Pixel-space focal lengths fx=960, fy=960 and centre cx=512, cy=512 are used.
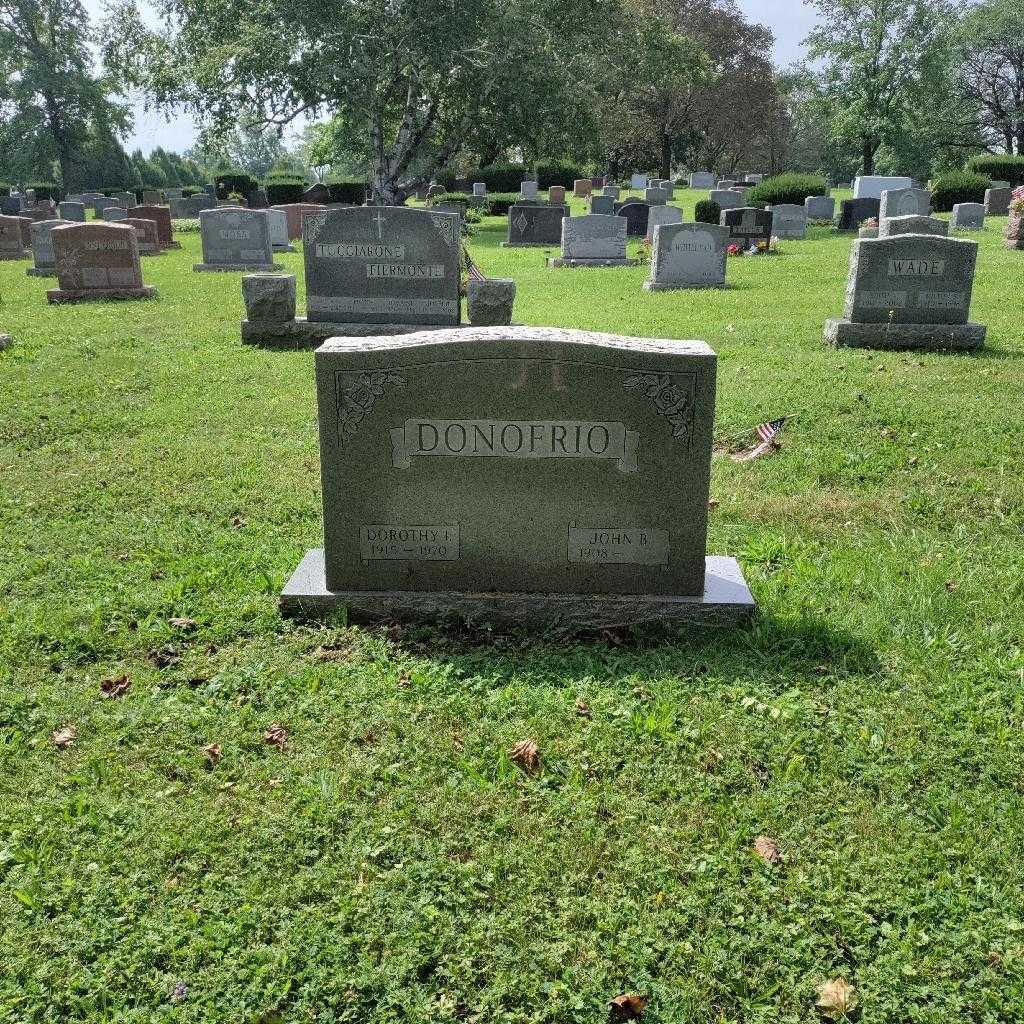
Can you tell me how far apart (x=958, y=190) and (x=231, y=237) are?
22.5 meters

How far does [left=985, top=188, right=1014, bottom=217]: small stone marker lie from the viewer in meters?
29.2

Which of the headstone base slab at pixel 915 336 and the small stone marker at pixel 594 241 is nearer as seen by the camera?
the headstone base slab at pixel 915 336

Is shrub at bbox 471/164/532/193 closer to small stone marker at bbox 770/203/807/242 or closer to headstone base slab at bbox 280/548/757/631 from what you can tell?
small stone marker at bbox 770/203/807/242

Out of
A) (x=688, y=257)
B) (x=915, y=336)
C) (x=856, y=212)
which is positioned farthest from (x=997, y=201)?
(x=915, y=336)

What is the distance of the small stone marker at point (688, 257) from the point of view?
16.4m

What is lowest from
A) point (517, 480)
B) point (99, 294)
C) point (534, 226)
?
point (99, 294)

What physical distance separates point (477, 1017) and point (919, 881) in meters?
1.38

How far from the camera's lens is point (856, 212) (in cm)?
2767

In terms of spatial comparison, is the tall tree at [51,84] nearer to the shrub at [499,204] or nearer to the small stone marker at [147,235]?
the shrub at [499,204]

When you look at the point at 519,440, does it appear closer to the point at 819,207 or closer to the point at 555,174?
the point at 819,207

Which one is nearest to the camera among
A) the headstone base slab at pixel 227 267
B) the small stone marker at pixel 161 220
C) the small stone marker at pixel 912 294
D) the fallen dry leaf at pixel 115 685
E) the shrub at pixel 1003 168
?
the fallen dry leaf at pixel 115 685

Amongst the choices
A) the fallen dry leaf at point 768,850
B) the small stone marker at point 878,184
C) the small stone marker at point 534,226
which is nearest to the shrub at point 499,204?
the small stone marker at point 534,226

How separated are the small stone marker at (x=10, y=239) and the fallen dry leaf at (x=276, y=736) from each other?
74.4ft

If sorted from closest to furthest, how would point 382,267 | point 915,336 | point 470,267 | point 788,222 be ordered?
1. point 915,336
2. point 382,267
3. point 470,267
4. point 788,222
